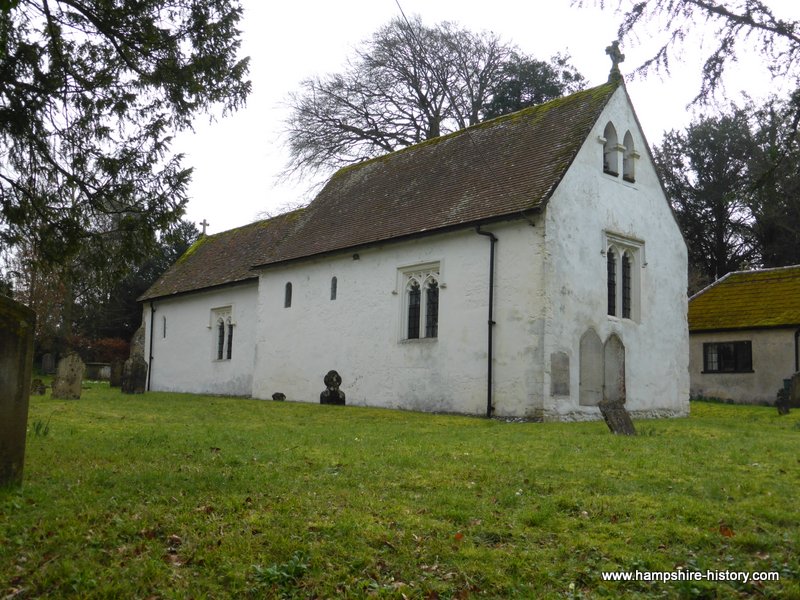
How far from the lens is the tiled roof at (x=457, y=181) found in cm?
1886

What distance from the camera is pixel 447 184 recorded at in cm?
2161

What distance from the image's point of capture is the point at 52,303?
4297cm

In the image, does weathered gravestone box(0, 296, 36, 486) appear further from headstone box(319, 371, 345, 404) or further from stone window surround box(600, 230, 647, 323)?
stone window surround box(600, 230, 647, 323)

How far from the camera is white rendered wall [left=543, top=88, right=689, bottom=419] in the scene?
17.8 metres

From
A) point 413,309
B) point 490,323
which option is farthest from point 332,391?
point 490,323

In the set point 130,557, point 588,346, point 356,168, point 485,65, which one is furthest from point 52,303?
point 130,557

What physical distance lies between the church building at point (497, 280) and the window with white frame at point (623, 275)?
0.04 metres

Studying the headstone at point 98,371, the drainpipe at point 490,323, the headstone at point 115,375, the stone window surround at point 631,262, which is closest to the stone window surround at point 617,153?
the stone window surround at point 631,262

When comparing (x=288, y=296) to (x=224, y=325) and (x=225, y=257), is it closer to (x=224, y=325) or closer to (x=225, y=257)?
(x=224, y=325)

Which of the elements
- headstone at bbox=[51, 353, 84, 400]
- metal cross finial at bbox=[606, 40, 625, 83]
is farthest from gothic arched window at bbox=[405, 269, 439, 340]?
A: headstone at bbox=[51, 353, 84, 400]

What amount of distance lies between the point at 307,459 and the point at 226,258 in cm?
2377

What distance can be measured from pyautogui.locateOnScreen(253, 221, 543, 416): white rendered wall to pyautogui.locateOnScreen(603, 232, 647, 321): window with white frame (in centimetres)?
321

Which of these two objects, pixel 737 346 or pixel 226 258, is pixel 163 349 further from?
pixel 737 346

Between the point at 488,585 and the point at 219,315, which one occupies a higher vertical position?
the point at 219,315
